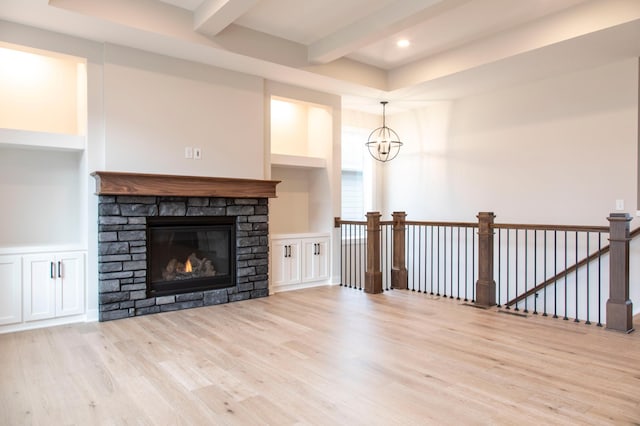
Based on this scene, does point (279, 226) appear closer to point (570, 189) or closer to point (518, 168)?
point (518, 168)

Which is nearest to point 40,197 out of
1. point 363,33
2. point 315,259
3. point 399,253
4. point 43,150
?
point 43,150

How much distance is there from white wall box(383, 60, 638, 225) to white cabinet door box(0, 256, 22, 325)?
17.5 feet

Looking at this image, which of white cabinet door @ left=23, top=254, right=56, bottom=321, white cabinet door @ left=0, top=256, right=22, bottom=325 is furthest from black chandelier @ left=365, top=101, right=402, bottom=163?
white cabinet door @ left=0, top=256, right=22, bottom=325

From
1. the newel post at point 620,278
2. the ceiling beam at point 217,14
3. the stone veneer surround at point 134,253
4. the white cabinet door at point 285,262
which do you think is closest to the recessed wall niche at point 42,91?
the stone veneer surround at point 134,253

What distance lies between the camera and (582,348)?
3.24m

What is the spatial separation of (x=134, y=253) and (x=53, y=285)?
0.75 meters

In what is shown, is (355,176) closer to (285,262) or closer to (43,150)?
(285,262)

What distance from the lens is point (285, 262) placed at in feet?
18.0

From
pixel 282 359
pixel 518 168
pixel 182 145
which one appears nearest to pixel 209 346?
pixel 282 359

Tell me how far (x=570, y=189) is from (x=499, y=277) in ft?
4.48

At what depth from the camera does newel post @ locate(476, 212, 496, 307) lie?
181 inches

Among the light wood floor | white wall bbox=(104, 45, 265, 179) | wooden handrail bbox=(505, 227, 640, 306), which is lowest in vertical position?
the light wood floor

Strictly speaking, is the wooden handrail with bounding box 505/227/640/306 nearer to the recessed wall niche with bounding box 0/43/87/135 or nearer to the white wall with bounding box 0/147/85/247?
→ the white wall with bounding box 0/147/85/247

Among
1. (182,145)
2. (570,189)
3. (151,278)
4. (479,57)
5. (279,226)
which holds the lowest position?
(151,278)
